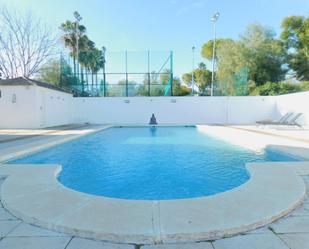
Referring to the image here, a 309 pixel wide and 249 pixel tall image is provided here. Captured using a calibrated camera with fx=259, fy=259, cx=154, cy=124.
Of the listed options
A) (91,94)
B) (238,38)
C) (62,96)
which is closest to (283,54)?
(238,38)

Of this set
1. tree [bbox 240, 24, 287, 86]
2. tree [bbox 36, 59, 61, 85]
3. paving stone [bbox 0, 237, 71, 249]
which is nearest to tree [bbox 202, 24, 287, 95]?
tree [bbox 240, 24, 287, 86]

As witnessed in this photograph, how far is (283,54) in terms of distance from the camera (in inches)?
1065

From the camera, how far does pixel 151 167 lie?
6699 millimetres

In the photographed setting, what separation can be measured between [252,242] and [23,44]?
28146mm

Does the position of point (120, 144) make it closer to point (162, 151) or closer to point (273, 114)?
point (162, 151)

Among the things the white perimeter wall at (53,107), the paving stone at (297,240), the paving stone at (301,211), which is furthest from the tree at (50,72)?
the paving stone at (297,240)

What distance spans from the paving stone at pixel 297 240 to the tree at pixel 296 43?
28.4 metres

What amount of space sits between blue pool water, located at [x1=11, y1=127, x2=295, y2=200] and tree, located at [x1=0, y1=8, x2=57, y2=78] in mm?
19534

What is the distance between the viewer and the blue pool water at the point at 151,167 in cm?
489

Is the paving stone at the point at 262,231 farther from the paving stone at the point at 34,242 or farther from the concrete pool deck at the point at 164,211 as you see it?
the paving stone at the point at 34,242

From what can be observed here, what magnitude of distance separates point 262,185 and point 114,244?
2.57 meters

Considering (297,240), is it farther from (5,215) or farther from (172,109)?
(172,109)

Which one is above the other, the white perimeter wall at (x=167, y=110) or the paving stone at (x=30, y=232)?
the white perimeter wall at (x=167, y=110)

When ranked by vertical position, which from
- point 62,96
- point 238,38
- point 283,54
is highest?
point 238,38
